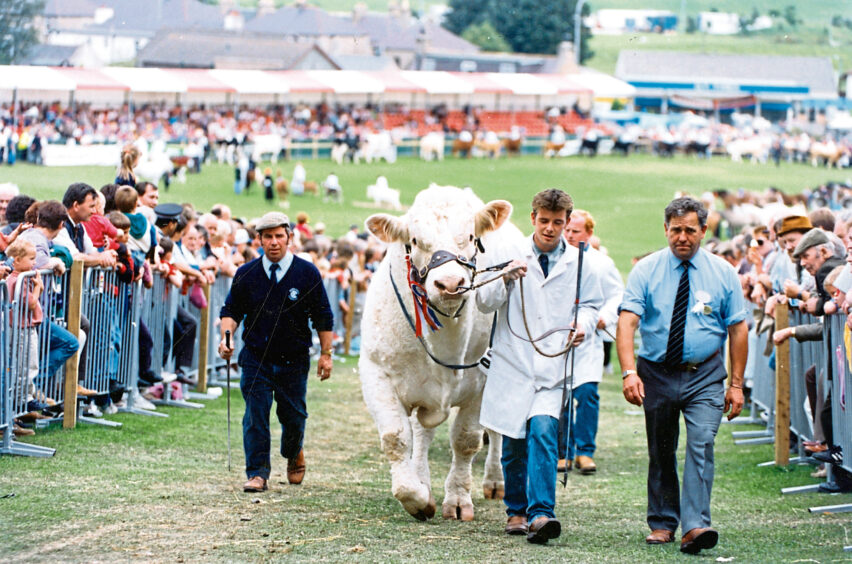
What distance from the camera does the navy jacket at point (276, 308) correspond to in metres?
8.18

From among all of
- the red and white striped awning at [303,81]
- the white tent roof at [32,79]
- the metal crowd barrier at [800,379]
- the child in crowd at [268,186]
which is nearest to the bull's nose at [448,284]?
the metal crowd barrier at [800,379]

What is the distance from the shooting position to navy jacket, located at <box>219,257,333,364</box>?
8.18 meters

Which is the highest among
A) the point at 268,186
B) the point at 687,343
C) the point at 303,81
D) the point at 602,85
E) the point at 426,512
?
the point at 602,85

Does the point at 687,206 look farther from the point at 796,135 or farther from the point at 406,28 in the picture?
the point at 796,135

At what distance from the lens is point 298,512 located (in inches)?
291

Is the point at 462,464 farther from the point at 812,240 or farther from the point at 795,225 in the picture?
the point at 795,225

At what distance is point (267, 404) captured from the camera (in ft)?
27.1

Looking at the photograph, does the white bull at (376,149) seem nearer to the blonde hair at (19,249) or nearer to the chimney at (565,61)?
the chimney at (565,61)

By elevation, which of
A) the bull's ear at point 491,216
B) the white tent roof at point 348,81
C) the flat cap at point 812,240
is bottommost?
the flat cap at point 812,240

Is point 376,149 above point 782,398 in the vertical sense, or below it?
above

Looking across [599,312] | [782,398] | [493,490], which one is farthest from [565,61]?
[599,312]

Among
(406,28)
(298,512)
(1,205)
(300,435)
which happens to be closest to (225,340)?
(300,435)

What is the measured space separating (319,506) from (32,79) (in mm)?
22500

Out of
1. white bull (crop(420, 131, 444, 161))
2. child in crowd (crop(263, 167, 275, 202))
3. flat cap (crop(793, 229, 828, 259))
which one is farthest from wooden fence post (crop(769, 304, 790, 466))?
white bull (crop(420, 131, 444, 161))
